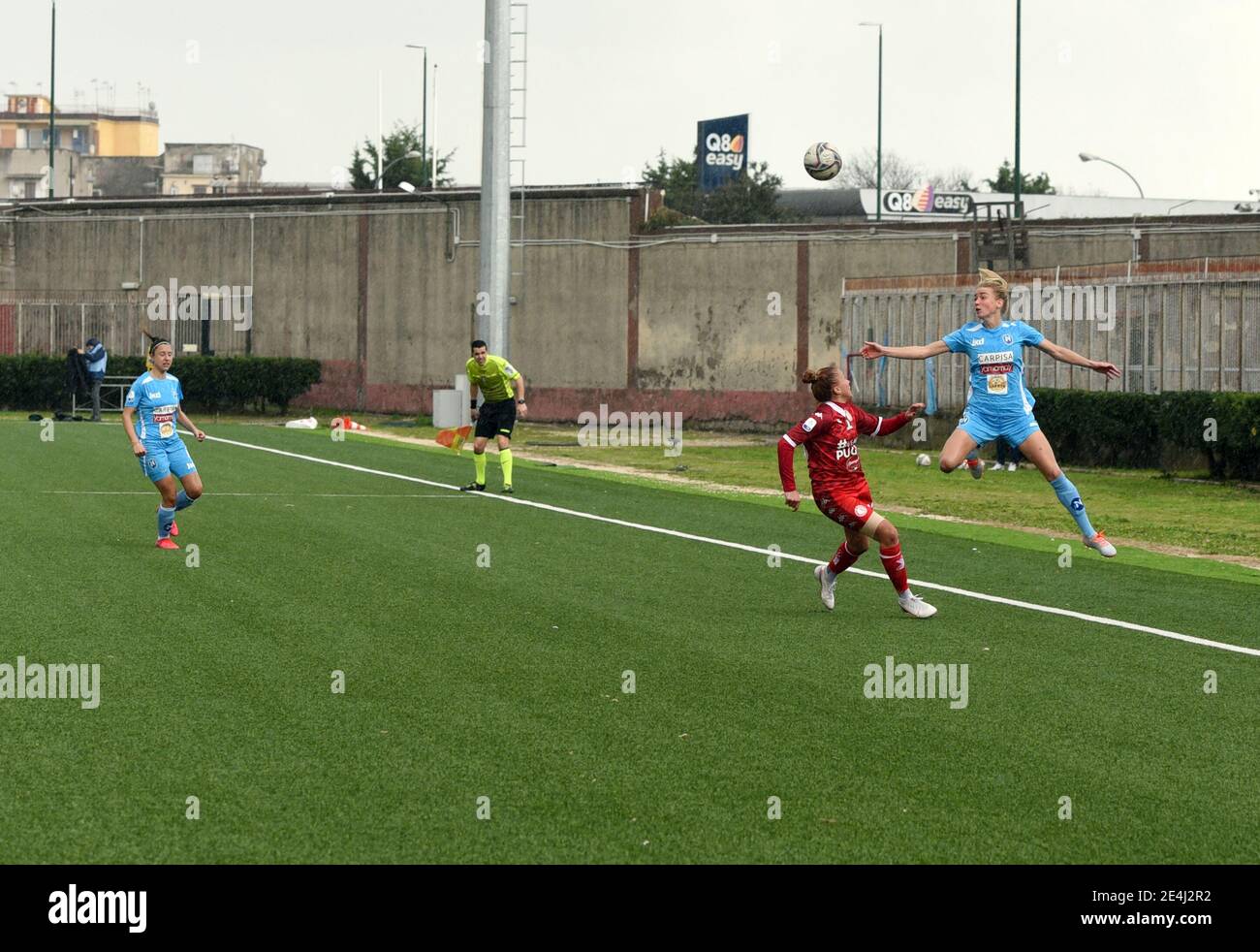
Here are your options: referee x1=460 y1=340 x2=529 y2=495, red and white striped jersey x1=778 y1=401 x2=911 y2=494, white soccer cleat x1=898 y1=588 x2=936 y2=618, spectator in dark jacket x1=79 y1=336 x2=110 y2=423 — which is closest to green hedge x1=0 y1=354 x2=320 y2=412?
spectator in dark jacket x1=79 y1=336 x2=110 y2=423

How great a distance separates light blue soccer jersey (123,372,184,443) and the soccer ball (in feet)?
83.0

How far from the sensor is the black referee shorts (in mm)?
23328

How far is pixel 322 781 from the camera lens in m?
7.67

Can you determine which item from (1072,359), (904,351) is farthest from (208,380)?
(904,351)

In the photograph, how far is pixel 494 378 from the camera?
23.3 metres

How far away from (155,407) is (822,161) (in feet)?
85.2

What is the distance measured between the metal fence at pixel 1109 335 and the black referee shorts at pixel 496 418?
5691 mm

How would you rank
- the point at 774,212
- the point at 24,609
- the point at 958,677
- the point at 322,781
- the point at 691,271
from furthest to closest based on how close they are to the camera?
the point at 774,212 < the point at 691,271 < the point at 24,609 < the point at 958,677 < the point at 322,781

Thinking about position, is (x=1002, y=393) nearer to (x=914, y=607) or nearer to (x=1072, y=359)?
(x=1072, y=359)

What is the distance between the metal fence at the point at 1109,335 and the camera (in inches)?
1109

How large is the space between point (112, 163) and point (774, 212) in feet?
210

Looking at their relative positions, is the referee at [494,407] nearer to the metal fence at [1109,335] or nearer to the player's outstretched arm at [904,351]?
the metal fence at [1109,335]
